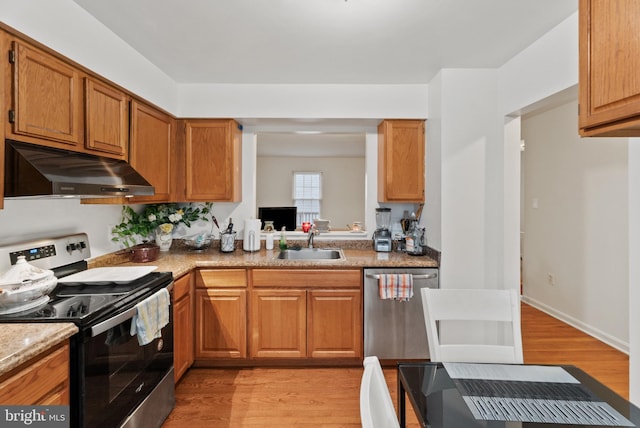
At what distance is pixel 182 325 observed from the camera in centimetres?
239

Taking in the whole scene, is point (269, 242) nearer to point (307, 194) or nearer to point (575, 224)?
point (575, 224)

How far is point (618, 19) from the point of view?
981mm

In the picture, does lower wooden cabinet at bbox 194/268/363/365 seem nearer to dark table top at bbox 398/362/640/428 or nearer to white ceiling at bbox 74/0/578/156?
dark table top at bbox 398/362/640/428

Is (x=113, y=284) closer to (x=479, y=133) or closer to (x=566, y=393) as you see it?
(x=566, y=393)

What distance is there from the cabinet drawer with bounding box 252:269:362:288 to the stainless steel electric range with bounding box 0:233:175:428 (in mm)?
762

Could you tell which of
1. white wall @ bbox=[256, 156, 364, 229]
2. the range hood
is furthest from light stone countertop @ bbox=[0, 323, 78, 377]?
white wall @ bbox=[256, 156, 364, 229]

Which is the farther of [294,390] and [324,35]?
[294,390]

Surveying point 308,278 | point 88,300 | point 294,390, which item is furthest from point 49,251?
point 294,390

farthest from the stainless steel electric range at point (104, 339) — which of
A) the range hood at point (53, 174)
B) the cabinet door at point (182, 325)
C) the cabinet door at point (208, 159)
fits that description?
the cabinet door at point (208, 159)

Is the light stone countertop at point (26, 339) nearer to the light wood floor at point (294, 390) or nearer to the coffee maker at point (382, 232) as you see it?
the light wood floor at point (294, 390)

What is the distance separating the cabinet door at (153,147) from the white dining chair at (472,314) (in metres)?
2.08

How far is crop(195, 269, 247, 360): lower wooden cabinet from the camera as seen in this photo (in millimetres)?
2631

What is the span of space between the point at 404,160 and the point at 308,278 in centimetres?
130

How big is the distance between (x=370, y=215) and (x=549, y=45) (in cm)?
187
